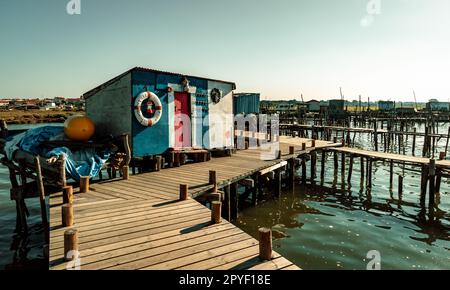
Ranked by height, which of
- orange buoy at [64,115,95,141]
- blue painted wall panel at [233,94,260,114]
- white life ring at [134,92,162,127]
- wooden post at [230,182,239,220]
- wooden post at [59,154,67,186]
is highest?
blue painted wall panel at [233,94,260,114]

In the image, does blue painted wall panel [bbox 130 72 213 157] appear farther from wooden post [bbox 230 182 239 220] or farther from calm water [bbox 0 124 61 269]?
calm water [bbox 0 124 61 269]

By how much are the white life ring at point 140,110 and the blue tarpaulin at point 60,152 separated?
2.02 m

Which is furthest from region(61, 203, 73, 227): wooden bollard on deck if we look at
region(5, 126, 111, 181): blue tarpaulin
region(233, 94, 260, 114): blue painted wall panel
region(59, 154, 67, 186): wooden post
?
region(233, 94, 260, 114): blue painted wall panel

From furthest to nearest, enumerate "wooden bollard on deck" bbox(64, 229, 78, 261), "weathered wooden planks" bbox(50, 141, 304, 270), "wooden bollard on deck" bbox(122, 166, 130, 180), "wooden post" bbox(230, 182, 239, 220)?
1. "wooden post" bbox(230, 182, 239, 220)
2. "wooden bollard on deck" bbox(122, 166, 130, 180)
3. "weathered wooden planks" bbox(50, 141, 304, 270)
4. "wooden bollard on deck" bbox(64, 229, 78, 261)

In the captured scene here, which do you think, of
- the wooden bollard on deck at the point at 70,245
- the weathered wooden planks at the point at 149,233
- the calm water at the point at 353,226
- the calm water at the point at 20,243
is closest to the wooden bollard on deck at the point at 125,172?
the weathered wooden planks at the point at 149,233

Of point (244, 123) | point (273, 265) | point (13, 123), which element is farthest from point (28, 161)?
point (13, 123)

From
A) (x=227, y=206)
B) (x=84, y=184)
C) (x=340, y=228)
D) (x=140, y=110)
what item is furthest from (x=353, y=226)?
(x=84, y=184)

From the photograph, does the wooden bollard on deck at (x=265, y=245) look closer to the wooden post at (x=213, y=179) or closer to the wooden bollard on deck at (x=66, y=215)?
the wooden bollard on deck at (x=66, y=215)

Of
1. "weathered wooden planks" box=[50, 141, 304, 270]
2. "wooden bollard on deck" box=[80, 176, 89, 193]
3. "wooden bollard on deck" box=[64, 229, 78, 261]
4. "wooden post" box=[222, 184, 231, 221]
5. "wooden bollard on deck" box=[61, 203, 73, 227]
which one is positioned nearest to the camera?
"wooden bollard on deck" box=[64, 229, 78, 261]

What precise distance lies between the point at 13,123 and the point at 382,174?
67.5 m

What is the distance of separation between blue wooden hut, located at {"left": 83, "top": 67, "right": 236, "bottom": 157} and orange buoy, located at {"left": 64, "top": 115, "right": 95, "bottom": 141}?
1.40 m

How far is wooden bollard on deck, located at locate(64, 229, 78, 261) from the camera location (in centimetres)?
535
